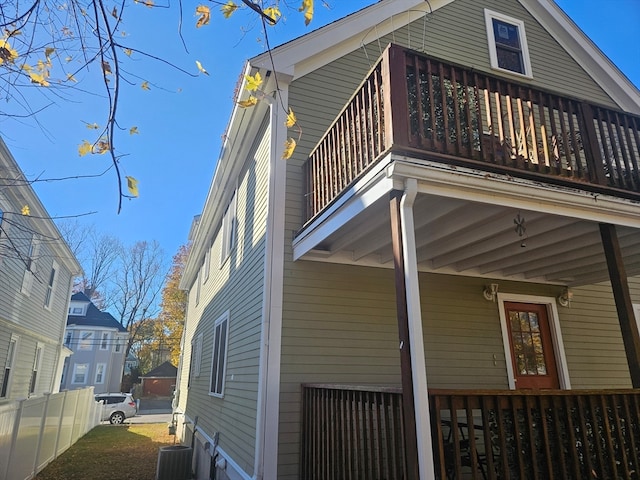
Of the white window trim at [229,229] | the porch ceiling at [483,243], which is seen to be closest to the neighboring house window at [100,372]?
the white window trim at [229,229]

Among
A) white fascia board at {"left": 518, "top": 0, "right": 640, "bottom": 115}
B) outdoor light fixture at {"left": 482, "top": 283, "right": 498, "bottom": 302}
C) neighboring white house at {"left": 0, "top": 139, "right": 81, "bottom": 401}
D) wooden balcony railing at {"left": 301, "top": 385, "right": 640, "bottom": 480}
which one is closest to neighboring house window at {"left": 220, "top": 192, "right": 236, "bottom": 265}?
neighboring white house at {"left": 0, "top": 139, "right": 81, "bottom": 401}

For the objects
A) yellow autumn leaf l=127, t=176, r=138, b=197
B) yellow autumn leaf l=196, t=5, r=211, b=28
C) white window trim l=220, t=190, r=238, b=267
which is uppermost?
white window trim l=220, t=190, r=238, b=267

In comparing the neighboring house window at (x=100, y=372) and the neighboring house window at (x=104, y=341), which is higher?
the neighboring house window at (x=104, y=341)

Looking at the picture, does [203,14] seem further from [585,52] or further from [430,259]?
[585,52]

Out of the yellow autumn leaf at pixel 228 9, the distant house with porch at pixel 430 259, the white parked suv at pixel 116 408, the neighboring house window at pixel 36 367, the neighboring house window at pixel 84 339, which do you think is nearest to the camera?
the yellow autumn leaf at pixel 228 9

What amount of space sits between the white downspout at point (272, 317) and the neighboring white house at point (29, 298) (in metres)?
5.91

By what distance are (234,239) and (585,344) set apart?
6430 millimetres

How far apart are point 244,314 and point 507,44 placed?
7349 mm

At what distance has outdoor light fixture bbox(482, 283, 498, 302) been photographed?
21.4 ft

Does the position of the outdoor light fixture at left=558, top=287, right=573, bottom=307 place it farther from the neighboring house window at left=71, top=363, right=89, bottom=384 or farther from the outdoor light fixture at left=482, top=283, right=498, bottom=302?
the neighboring house window at left=71, top=363, right=89, bottom=384

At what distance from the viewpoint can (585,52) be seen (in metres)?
8.77

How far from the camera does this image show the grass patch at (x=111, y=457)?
919 centimetres

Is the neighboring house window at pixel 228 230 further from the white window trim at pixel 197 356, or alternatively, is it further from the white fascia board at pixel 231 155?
the white window trim at pixel 197 356

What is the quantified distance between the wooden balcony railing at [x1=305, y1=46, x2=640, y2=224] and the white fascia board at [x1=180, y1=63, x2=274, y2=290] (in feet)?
4.46
